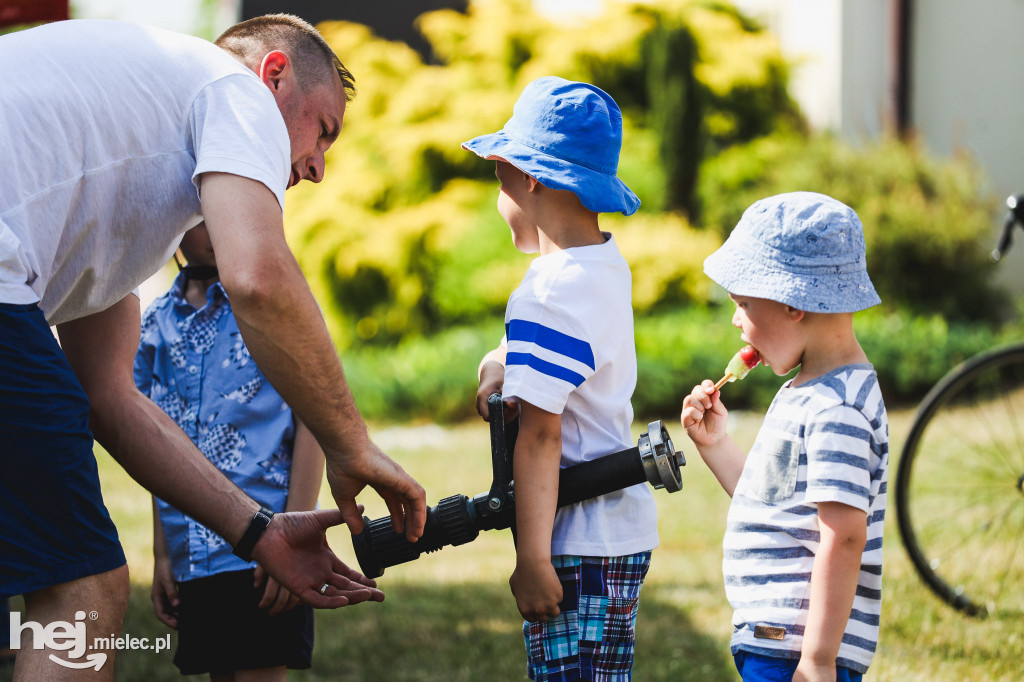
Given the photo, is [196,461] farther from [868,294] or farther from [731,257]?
[868,294]

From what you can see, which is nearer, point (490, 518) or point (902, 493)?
point (490, 518)

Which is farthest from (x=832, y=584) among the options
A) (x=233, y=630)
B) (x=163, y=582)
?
(x=163, y=582)

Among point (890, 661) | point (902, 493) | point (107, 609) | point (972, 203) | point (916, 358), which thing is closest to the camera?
point (107, 609)

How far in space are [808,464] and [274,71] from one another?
1.34 m

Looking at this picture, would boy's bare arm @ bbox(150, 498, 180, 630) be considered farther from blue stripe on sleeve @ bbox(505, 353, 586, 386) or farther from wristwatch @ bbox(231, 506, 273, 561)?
blue stripe on sleeve @ bbox(505, 353, 586, 386)

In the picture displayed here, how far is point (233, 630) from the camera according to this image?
7.73ft

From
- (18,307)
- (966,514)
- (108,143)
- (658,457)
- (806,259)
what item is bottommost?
(966,514)

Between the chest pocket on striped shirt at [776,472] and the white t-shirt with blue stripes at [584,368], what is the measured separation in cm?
26

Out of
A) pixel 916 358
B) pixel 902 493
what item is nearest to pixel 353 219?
pixel 916 358

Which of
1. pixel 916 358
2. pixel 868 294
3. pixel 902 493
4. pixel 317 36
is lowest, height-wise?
pixel 916 358

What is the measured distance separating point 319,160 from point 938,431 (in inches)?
220

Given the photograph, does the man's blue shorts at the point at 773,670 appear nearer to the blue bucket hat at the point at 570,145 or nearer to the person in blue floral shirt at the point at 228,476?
the blue bucket hat at the point at 570,145

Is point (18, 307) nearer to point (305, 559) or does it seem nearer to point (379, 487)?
point (379, 487)

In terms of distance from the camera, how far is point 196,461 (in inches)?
83.8
